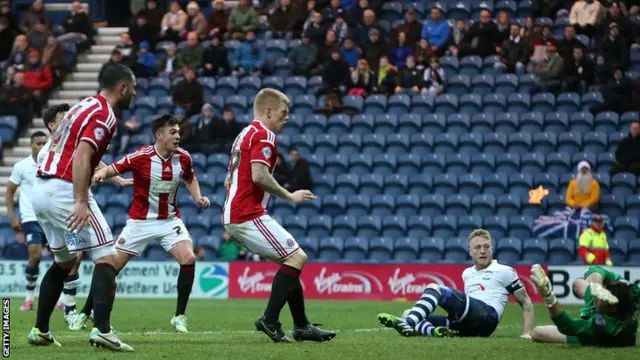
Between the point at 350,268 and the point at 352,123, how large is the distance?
14.9 ft

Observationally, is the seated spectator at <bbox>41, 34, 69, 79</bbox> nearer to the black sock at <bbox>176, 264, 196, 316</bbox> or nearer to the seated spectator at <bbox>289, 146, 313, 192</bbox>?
the seated spectator at <bbox>289, 146, 313, 192</bbox>

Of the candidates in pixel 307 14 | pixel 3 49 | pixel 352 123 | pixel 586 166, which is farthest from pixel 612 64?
pixel 3 49

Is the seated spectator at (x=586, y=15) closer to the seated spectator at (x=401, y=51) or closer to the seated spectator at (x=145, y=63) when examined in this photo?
the seated spectator at (x=401, y=51)

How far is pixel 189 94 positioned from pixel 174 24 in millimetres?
3485

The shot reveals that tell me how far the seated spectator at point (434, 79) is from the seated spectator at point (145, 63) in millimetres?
7011

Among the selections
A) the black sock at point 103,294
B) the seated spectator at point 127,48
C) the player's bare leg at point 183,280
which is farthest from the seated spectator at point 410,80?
the black sock at point 103,294

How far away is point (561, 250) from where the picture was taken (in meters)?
21.2

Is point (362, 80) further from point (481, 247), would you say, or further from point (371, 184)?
point (481, 247)

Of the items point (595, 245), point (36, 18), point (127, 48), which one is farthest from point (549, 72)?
point (36, 18)

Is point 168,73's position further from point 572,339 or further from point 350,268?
point 572,339

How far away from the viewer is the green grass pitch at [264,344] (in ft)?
28.4

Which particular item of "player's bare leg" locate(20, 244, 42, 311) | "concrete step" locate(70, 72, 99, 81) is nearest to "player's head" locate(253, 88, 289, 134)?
"player's bare leg" locate(20, 244, 42, 311)

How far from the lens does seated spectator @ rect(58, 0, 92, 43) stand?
28.7 m

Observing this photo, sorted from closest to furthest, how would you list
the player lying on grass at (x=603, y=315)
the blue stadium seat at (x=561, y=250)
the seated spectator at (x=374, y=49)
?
the player lying on grass at (x=603, y=315), the blue stadium seat at (x=561, y=250), the seated spectator at (x=374, y=49)
